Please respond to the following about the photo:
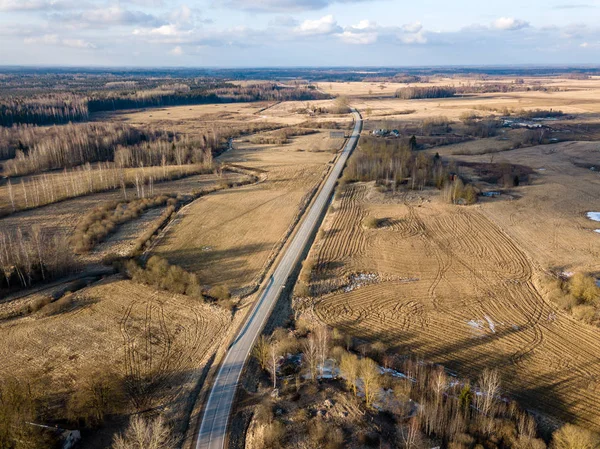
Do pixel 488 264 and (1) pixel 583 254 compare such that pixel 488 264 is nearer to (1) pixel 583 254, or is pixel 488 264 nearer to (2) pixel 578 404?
(1) pixel 583 254

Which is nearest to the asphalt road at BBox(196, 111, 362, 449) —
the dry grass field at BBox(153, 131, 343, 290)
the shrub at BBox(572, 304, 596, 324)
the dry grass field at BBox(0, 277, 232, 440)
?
the dry grass field at BBox(0, 277, 232, 440)

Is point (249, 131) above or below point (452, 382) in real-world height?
above

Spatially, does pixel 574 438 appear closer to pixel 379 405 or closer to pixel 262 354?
pixel 379 405

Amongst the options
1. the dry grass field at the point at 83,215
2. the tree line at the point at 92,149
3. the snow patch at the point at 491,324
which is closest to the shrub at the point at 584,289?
the snow patch at the point at 491,324

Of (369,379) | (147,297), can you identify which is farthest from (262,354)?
(147,297)

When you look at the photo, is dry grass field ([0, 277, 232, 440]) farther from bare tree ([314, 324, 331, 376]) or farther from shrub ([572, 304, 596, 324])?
shrub ([572, 304, 596, 324])

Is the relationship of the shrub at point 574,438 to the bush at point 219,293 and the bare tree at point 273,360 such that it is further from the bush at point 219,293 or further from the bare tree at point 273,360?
the bush at point 219,293

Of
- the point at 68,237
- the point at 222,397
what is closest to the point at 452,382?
the point at 222,397
